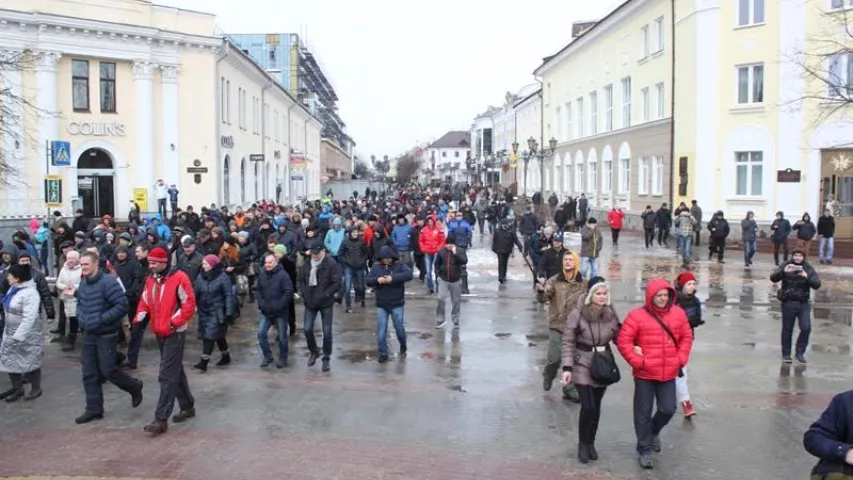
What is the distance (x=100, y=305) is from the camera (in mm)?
7895

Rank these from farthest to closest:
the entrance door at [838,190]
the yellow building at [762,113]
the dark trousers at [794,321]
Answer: the entrance door at [838,190], the yellow building at [762,113], the dark trousers at [794,321]

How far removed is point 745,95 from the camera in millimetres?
28484

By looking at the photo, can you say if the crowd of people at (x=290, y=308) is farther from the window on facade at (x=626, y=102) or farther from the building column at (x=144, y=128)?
the window on facade at (x=626, y=102)

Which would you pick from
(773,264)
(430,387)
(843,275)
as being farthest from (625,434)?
(773,264)

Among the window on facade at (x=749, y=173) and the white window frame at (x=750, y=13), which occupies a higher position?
the white window frame at (x=750, y=13)

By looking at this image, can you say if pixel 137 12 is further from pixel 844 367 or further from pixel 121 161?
pixel 844 367

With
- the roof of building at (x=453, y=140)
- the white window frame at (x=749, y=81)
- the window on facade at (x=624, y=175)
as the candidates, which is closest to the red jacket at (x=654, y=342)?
the white window frame at (x=749, y=81)

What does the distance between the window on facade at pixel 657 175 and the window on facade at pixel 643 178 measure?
86 cm

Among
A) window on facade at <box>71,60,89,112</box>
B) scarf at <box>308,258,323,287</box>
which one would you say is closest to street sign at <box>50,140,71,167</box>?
scarf at <box>308,258,323,287</box>

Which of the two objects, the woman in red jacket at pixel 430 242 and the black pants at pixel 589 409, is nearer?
the black pants at pixel 589 409

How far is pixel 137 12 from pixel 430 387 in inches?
→ 1074

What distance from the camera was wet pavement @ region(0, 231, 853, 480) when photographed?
258 inches

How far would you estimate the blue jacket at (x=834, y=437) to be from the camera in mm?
3820

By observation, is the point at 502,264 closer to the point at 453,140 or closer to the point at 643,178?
Answer: the point at 643,178
